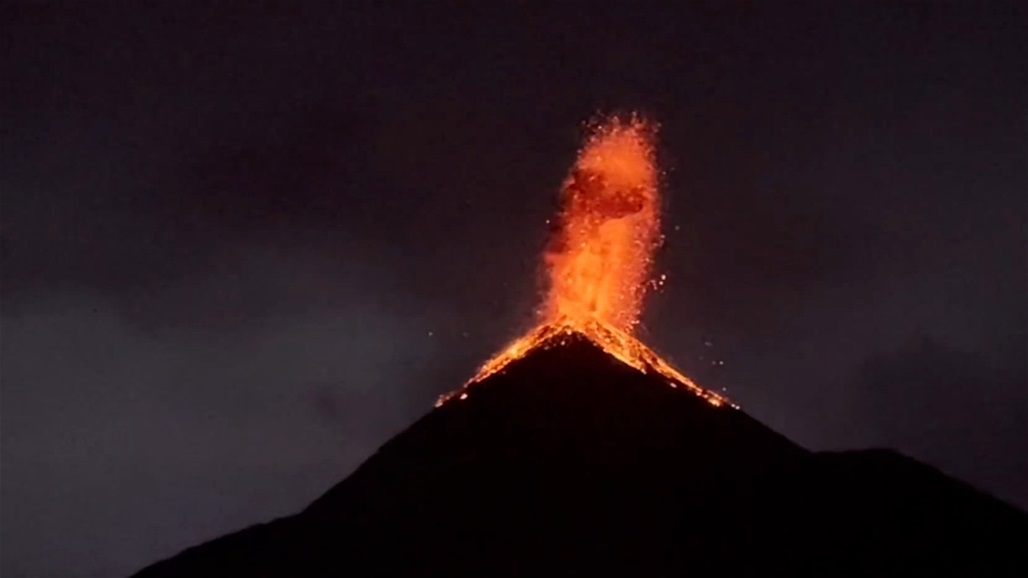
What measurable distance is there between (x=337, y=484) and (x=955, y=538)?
104 feet

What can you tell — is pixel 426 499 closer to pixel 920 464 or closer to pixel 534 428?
pixel 534 428

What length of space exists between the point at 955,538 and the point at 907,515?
10.0 feet

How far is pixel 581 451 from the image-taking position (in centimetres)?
9344

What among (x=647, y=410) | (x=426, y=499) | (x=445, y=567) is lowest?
(x=445, y=567)

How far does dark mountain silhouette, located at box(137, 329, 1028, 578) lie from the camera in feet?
264

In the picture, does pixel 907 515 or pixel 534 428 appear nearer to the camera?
pixel 907 515

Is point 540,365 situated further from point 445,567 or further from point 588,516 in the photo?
point 445,567

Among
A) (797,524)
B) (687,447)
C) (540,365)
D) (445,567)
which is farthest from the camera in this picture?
(540,365)

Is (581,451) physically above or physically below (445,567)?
above

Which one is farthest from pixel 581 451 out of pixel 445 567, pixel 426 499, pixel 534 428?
pixel 445 567

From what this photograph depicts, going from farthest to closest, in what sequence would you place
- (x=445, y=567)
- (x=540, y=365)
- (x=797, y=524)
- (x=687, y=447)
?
1. (x=540, y=365)
2. (x=687, y=447)
3. (x=797, y=524)
4. (x=445, y=567)

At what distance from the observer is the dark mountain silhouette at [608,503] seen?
80375 millimetres

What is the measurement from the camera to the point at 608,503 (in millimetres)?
86438

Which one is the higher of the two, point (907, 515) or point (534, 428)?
point (534, 428)
